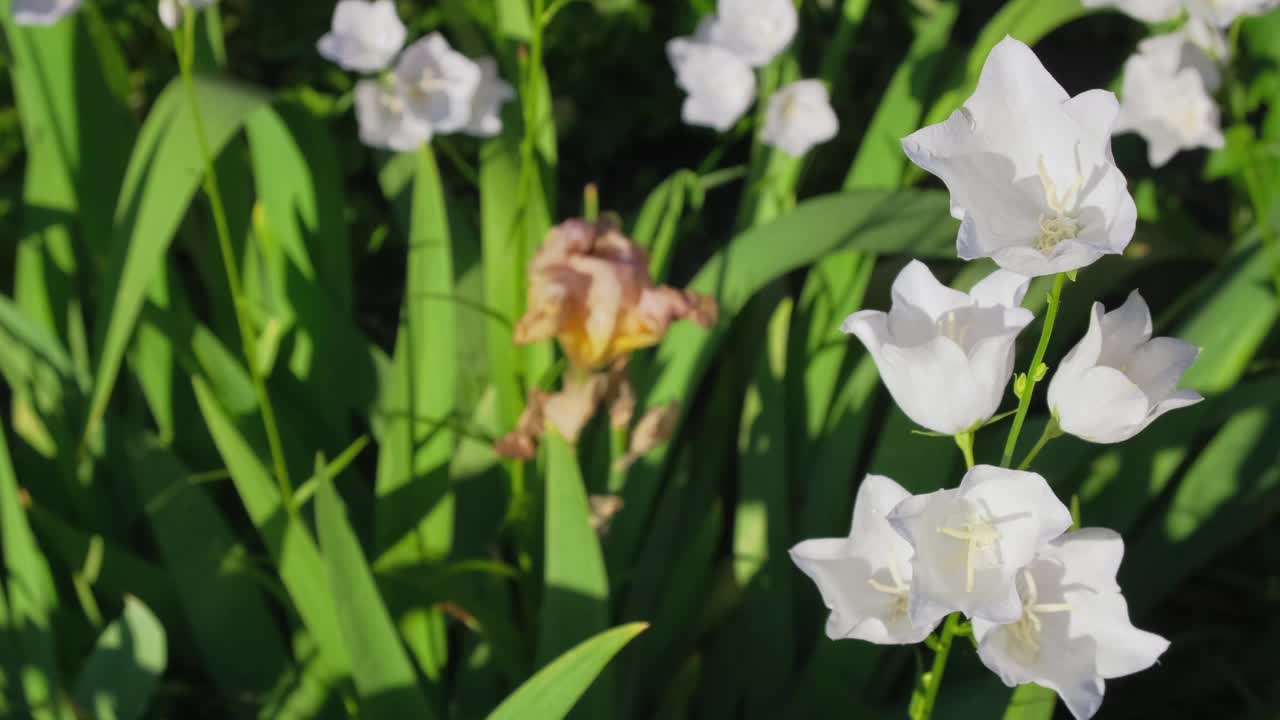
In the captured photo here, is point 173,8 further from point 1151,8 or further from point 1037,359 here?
point 1151,8

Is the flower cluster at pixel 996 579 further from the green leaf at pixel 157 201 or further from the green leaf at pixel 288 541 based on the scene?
the green leaf at pixel 157 201

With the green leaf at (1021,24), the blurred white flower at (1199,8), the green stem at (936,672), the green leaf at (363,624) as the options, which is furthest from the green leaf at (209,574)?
the blurred white flower at (1199,8)

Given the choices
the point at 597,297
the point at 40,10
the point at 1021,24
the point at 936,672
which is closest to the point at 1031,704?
the point at 936,672

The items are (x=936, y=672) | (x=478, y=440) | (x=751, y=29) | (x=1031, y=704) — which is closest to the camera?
(x=936, y=672)

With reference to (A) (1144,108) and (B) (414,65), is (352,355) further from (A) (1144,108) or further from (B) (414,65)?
(A) (1144,108)

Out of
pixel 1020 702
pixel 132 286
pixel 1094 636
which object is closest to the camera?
pixel 1094 636

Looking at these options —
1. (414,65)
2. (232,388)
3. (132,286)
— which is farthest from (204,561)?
(414,65)
